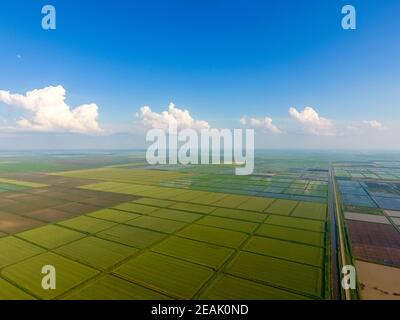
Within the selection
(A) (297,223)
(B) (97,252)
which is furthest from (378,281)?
(B) (97,252)

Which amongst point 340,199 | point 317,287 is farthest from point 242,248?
point 340,199

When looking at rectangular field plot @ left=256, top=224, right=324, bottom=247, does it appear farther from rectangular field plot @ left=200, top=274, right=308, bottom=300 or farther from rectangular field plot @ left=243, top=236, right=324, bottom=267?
rectangular field plot @ left=200, top=274, right=308, bottom=300

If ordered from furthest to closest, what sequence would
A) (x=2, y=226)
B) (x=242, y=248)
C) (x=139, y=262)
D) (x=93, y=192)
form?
1. (x=93, y=192)
2. (x=2, y=226)
3. (x=242, y=248)
4. (x=139, y=262)

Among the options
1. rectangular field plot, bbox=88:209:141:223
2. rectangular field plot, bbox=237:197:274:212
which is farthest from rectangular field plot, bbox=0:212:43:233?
rectangular field plot, bbox=237:197:274:212

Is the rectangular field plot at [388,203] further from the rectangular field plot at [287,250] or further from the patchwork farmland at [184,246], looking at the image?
the rectangular field plot at [287,250]
